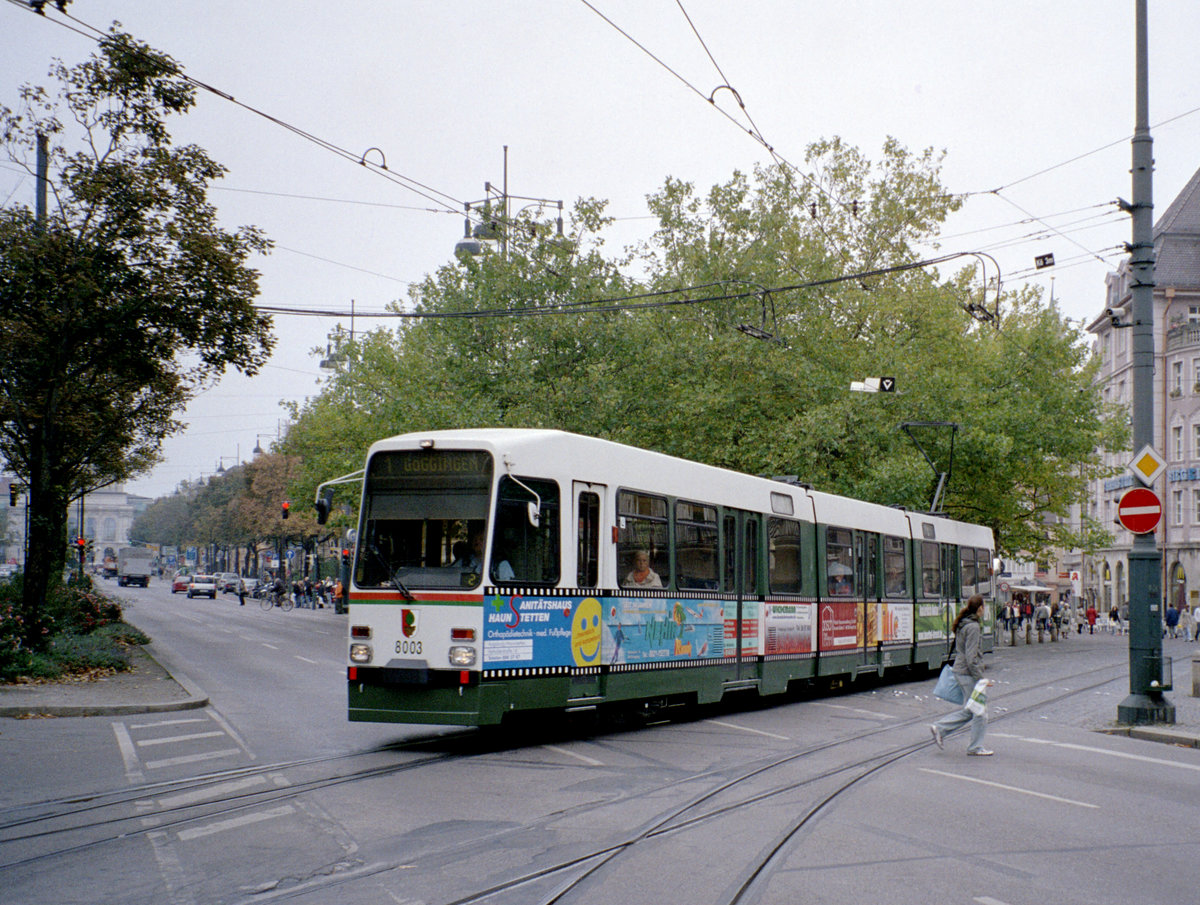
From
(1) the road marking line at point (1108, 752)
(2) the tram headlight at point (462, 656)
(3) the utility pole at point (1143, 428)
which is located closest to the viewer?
(2) the tram headlight at point (462, 656)

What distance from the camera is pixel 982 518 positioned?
41562 millimetres

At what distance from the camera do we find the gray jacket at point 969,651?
486 inches

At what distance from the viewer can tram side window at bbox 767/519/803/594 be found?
16.9 meters

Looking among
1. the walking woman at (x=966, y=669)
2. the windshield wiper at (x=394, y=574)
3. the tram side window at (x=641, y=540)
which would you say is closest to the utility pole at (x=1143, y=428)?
the walking woman at (x=966, y=669)

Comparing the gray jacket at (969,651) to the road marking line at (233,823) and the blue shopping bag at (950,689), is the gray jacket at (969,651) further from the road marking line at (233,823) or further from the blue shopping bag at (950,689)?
the road marking line at (233,823)

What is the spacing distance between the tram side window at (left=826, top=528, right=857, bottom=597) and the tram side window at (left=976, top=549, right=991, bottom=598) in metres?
8.02

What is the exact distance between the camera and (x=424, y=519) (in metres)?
11.8

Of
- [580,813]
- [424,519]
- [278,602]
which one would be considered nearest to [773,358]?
[424,519]

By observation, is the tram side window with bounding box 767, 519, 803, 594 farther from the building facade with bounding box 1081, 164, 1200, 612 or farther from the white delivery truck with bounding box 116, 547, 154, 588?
the white delivery truck with bounding box 116, 547, 154, 588

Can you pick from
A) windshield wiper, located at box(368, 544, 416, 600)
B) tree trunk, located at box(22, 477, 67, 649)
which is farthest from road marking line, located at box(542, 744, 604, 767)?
tree trunk, located at box(22, 477, 67, 649)

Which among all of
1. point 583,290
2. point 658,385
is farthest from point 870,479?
point 583,290

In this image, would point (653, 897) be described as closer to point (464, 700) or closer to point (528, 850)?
point (528, 850)

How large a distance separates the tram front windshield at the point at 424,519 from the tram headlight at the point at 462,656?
1.92 ft

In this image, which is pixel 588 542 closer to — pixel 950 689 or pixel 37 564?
pixel 950 689
